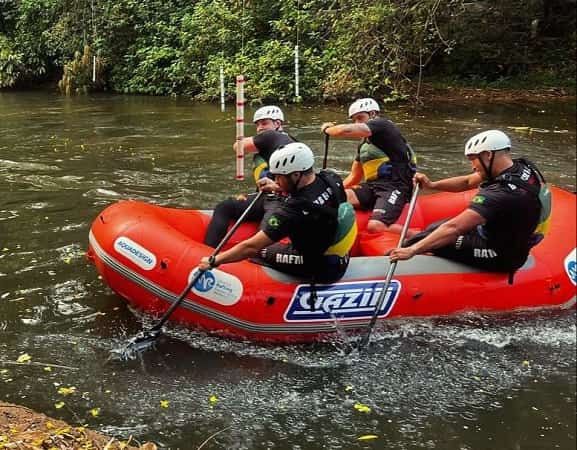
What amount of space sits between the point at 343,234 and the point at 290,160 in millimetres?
668

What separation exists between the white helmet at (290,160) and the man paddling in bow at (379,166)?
62.1 inches

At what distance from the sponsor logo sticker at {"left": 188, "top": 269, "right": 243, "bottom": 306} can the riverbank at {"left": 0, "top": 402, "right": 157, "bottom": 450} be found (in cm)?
124

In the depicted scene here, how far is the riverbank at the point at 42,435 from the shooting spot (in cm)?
289

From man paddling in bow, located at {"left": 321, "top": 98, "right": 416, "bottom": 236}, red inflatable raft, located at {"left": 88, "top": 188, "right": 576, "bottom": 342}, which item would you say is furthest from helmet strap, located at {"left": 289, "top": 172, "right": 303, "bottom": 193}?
man paddling in bow, located at {"left": 321, "top": 98, "right": 416, "bottom": 236}

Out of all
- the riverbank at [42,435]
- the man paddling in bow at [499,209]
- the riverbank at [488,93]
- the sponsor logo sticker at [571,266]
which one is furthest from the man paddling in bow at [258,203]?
the riverbank at [488,93]

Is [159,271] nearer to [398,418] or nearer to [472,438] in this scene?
[398,418]

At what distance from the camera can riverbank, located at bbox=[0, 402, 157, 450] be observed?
9.49ft

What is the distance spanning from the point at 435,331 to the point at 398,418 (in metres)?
1.08

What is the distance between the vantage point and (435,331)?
4.77 metres

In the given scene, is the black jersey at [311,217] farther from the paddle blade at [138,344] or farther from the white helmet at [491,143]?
the paddle blade at [138,344]

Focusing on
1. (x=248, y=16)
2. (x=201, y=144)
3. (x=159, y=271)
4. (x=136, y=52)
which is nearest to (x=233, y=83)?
(x=248, y=16)

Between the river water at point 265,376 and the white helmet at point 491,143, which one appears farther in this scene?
the white helmet at point 491,143

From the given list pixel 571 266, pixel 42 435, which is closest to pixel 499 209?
pixel 571 266

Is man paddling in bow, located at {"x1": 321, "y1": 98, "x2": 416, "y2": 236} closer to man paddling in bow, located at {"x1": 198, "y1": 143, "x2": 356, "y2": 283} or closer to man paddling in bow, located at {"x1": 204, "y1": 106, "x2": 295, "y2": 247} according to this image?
man paddling in bow, located at {"x1": 204, "y1": 106, "x2": 295, "y2": 247}
